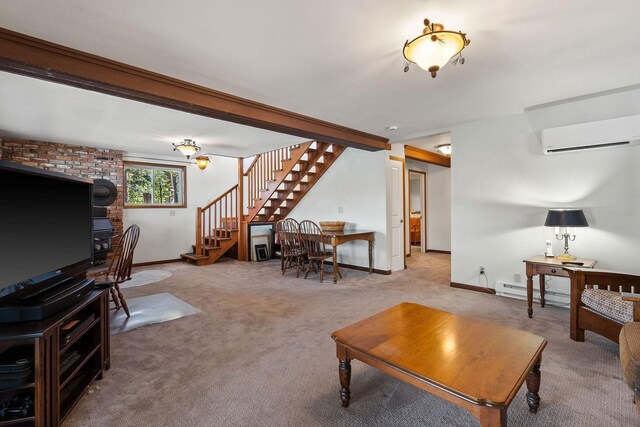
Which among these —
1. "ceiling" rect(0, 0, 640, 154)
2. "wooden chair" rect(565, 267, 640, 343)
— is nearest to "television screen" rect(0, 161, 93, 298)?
"ceiling" rect(0, 0, 640, 154)

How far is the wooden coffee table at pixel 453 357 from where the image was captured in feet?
4.00

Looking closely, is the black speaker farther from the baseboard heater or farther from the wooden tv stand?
the baseboard heater

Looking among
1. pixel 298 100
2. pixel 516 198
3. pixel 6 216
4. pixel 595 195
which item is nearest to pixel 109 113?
pixel 298 100

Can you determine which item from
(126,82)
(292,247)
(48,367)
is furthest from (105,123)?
(48,367)

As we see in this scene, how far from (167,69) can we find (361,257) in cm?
430

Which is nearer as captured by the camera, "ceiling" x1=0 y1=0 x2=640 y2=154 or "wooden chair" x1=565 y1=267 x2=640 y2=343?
"ceiling" x1=0 y1=0 x2=640 y2=154

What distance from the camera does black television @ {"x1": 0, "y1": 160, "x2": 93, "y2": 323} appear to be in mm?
1429

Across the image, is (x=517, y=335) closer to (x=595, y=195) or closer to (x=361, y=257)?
(x=595, y=195)

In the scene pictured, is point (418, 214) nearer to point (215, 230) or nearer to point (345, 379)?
point (215, 230)

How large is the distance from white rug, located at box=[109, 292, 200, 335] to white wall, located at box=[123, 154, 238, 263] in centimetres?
276

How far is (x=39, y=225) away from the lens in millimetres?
1649

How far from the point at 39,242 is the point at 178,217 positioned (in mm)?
5499

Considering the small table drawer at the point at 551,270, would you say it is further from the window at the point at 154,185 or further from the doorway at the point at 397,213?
the window at the point at 154,185

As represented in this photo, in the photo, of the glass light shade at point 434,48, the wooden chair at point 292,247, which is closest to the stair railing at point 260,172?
the wooden chair at point 292,247
